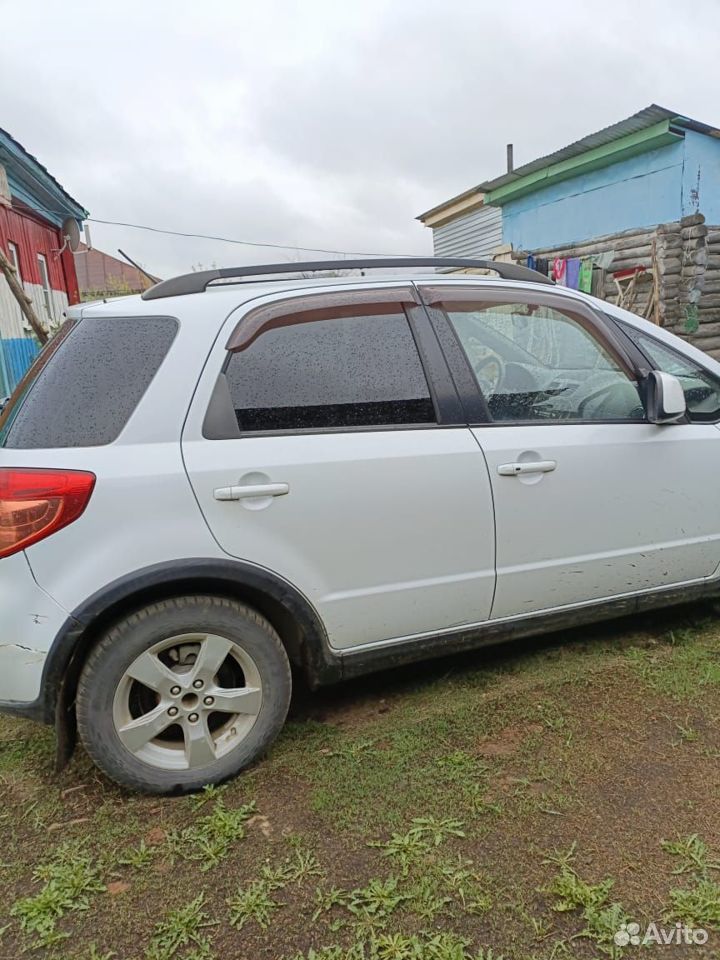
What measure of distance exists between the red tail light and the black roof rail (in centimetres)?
79

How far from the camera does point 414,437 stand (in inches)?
97.1

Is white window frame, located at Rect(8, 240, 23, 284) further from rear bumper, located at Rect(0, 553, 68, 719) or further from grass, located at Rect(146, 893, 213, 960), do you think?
grass, located at Rect(146, 893, 213, 960)

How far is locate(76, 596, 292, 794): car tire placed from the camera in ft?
7.02

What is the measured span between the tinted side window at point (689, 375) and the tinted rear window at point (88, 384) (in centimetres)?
209

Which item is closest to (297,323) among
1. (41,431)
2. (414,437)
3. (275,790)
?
(414,437)

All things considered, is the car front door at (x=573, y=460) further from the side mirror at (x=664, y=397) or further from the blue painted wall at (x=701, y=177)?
the blue painted wall at (x=701, y=177)

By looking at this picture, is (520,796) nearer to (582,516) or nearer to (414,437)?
(582,516)

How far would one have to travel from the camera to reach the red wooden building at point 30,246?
934cm

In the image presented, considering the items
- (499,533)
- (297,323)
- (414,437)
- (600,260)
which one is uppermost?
(600,260)

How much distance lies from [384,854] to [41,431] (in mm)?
1739

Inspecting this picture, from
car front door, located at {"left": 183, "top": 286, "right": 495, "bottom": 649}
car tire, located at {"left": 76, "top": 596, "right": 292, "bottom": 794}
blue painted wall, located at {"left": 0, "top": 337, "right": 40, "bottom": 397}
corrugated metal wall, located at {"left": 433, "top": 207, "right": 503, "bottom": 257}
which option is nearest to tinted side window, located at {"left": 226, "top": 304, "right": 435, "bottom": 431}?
car front door, located at {"left": 183, "top": 286, "right": 495, "bottom": 649}

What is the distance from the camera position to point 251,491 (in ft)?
7.25

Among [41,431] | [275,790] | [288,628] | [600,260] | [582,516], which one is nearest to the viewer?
[41,431]

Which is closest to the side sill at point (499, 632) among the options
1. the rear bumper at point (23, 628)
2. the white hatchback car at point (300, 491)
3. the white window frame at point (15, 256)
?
the white hatchback car at point (300, 491)
